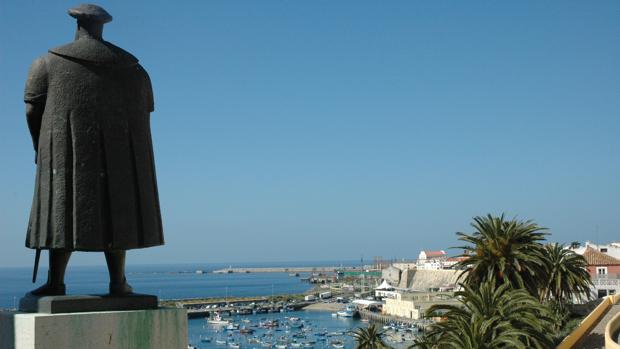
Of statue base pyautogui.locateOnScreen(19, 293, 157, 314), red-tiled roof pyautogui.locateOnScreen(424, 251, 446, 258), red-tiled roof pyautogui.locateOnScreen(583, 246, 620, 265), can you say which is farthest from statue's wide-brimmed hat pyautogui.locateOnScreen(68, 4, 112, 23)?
red-tiled roof pyautogui.locateOnScreen(424, 251, 446, 258)

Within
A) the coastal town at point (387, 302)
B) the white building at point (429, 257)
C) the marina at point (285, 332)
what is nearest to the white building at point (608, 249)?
the coastal town at point (387, 302)

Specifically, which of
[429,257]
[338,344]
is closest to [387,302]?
[338,344]

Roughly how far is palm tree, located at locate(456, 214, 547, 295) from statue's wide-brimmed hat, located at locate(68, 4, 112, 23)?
22.8m

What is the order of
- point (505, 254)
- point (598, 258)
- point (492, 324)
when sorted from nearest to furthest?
1. point (492, 324)
2. point (505, 254)
3. point (598, 258)

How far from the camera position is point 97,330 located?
5.76 m

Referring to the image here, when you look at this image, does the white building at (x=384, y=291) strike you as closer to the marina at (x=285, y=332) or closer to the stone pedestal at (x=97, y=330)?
the marina at (x=285, y=332)

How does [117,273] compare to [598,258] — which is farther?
[598,258]

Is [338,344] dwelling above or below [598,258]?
below

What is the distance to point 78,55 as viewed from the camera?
621cm

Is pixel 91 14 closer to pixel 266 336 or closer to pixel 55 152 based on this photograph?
pixel 55 152

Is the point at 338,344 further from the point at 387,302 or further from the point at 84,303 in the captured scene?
the point at 84,303

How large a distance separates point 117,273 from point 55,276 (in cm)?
54

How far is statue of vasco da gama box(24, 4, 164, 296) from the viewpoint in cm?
608

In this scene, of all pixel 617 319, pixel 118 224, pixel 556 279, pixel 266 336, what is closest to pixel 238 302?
pixel 266 336
